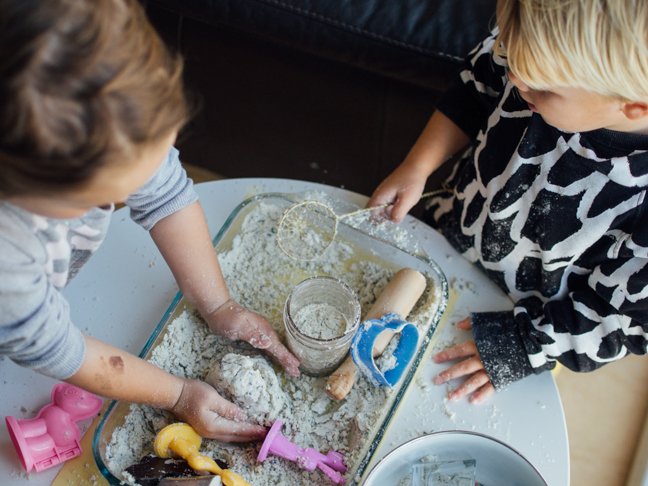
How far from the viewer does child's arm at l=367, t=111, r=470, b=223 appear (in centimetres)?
87

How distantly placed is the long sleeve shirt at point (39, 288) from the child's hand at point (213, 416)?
14 cm

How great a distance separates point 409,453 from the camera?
0.54 metres

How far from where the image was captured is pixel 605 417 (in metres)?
1.15

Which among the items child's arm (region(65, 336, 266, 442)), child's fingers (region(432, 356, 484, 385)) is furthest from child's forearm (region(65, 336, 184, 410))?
child's fingers (region(432, 356, 484, 385))

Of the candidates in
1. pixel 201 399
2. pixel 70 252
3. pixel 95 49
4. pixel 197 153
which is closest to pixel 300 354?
pixel 201 399

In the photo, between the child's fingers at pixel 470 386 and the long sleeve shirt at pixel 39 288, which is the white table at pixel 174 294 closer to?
the child's fingers at pixel 470 386

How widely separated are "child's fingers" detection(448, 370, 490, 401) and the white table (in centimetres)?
1

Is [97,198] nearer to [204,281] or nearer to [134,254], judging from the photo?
[204,281]

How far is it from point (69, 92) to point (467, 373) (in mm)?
627

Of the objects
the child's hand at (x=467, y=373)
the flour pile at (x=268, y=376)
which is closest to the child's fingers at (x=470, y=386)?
the child's hand at (x=467, y=373)

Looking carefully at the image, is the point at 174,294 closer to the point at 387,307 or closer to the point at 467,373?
the point at 387,307

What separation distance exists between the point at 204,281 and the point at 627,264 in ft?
1.99

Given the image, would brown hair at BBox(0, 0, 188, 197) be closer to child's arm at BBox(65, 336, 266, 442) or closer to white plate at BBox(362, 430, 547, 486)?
child's arm at BBox(65, 336, 266, 442)

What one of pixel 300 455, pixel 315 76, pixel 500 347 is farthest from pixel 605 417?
pixel 315 76
